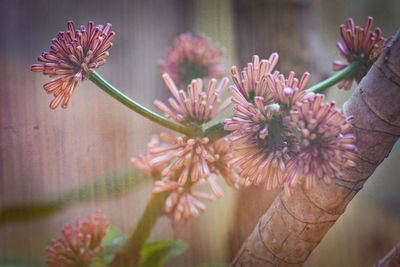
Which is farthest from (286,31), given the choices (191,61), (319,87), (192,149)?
(192,149)

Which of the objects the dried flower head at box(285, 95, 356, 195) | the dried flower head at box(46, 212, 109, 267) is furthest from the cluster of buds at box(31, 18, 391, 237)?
the dried flower head at box(46, 212, 109, 267)

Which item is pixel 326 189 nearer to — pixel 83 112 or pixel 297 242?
pixel 297 242

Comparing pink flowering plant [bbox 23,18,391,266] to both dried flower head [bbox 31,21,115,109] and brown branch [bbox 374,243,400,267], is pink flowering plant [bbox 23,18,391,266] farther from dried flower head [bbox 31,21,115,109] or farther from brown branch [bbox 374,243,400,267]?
brown branch [bbox 374,243,400,267]

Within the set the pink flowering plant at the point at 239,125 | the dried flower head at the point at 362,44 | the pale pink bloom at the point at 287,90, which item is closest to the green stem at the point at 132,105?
the pink flowering plant at the point at 239,125

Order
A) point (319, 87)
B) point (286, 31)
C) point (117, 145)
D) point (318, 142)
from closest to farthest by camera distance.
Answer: point (318, 142), point (319, 87), point (117, 145), point (286, 31)

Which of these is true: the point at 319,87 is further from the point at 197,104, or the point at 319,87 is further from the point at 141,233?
the point at 141,233
